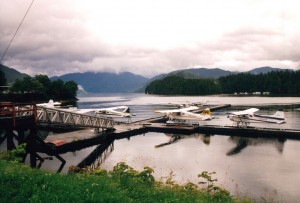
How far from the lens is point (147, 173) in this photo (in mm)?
12078

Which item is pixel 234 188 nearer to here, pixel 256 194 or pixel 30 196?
pixel 256 194

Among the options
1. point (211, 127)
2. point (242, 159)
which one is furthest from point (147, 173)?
point (211, 127)

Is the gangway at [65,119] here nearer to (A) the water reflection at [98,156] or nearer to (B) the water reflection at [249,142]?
(A) the water reflection at [98,156]

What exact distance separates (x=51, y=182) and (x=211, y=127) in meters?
40.1

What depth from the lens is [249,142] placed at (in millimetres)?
39938

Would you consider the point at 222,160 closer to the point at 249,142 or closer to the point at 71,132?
the point at 249,142

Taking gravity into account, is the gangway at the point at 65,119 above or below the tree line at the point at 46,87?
below

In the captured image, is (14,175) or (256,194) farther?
(256,194)

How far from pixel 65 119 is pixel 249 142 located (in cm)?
2441

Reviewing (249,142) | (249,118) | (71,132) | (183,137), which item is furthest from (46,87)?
(249,142)

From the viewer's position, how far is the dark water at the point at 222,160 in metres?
21.5

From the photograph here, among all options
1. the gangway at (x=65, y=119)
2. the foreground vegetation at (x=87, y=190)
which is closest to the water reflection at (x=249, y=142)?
the gangway at (x=65, y=119)

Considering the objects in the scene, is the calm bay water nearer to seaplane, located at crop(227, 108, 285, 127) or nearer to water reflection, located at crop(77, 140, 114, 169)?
water reflection, located at crop(77, 140, 114, 169)

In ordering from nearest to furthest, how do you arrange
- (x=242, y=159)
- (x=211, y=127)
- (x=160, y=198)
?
A: (x=160, y=198)
(x=242, y=159)
(x=211, y=127)
